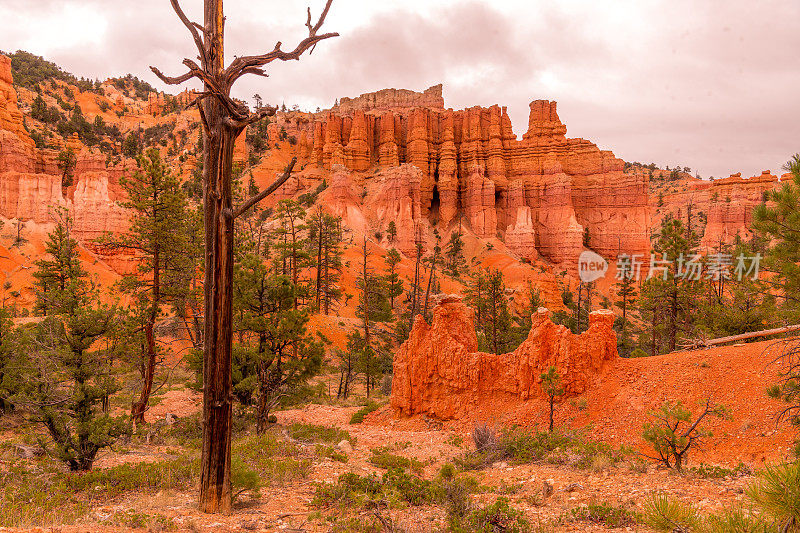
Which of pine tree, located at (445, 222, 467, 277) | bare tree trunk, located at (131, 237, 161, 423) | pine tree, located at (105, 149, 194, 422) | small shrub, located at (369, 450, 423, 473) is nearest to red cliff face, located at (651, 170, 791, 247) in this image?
pine tree, located at (445, 222, 467, 277)

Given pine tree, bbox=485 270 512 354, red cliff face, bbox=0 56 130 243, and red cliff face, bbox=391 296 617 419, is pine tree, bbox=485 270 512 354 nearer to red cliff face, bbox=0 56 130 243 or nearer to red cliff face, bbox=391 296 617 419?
red cliff face, bbox=391 296 617 419

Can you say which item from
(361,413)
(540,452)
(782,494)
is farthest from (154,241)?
(782,494)

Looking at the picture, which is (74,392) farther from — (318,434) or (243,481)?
(318,434)

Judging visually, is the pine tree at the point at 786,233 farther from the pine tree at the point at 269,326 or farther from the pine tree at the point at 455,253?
the pine tree at the point at 455,253

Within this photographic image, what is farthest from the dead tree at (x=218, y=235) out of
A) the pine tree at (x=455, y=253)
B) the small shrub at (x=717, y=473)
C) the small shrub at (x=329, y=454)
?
the pine tree at (x=455, y=253)

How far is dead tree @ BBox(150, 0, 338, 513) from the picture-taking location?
17.3ft

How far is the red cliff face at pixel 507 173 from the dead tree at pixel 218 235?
58.7 m

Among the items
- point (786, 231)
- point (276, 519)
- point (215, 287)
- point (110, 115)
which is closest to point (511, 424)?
point (786, 231)

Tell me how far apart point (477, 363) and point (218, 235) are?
12.4m

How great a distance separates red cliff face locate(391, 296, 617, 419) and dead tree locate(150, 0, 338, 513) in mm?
11258

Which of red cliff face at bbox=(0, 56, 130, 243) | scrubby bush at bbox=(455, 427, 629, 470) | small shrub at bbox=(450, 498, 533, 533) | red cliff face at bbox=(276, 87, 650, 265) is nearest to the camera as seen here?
small shrub at bbox=(450, 498, 533, 533)

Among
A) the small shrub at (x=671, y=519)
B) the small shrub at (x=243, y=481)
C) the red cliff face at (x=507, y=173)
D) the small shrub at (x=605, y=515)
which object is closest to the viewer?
the small shrub at (x=671, y=519)

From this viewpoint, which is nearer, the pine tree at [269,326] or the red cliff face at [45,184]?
the pine tree at [269,326]

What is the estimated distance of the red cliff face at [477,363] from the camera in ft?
48.3
